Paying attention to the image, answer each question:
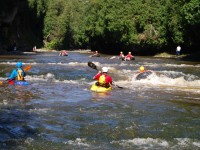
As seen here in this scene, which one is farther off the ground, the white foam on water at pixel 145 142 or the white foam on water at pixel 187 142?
the white foam on water at pixel 145 142

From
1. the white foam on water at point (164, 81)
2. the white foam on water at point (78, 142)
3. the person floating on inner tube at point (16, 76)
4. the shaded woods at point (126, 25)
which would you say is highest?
the shaded woods at point (126, 25)

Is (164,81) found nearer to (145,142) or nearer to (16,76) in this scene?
(16,76)

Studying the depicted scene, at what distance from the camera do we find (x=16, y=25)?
2970 inches

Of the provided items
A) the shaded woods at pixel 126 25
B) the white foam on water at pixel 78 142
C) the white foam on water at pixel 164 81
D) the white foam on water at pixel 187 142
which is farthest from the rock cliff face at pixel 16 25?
the white foam on water at pixel 187 142

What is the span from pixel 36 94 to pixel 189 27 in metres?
29.8

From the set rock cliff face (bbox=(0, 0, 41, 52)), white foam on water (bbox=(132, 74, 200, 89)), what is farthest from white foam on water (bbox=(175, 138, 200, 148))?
rock cliff face (bbox=(0, 0, 41, 52))

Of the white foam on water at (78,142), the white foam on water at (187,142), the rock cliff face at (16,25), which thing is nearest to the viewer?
the white foam on water at (78,142)

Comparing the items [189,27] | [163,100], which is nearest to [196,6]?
[189,27]

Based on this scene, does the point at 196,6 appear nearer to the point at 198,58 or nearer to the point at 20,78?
the point at 198,58

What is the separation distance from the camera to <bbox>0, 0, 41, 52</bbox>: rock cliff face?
5678 centimetres

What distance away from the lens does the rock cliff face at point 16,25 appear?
5678 centimetres

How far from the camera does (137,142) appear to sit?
8.30 meters

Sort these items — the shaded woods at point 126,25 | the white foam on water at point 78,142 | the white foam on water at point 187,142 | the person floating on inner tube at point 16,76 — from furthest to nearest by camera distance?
the shaded woods at point 126,25
the person floating on inner tube at point 16,76
the white foam on water at point 187,142
the white foam on water at point 78,142

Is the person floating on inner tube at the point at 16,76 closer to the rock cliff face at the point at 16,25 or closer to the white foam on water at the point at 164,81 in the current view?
the white foam on water at the point at 164,81
